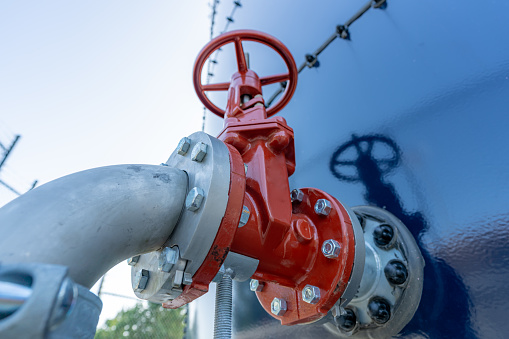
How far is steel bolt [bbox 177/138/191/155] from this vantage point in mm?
459

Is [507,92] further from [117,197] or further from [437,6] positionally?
[117,197]

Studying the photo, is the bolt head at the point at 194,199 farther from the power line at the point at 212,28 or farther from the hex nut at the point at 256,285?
the power line at the point at 212,28

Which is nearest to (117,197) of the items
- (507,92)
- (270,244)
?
(270,244)

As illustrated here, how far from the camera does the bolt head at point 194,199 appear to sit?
1.26 feet

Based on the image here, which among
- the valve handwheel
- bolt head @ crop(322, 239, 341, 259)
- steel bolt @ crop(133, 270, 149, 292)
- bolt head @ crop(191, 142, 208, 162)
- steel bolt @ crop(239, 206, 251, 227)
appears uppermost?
the valve handwheel

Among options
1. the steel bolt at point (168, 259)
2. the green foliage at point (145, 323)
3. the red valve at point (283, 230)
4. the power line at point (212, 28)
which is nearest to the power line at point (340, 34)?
the red valve at point (283, 230)

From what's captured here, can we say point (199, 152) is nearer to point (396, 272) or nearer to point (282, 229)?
point (282, 229)

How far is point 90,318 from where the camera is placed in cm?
27

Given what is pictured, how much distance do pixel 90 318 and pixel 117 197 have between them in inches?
4.5

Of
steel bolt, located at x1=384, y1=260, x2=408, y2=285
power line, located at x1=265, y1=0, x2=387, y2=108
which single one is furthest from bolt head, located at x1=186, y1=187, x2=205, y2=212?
power line, located at x1=265, y1=0, x2=387, y2=108

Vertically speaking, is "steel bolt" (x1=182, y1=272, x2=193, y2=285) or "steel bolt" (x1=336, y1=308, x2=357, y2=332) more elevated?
"steel bolt" (x1=182, y1=272, x2=193, y2=285)

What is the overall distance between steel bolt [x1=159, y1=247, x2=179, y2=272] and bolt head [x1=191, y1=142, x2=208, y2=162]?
11 centimetres

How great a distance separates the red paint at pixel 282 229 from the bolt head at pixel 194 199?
5 centimetres

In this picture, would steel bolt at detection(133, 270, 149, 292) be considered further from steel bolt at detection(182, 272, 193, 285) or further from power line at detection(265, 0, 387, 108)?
power line at detection(265, 0, 387, 108)
